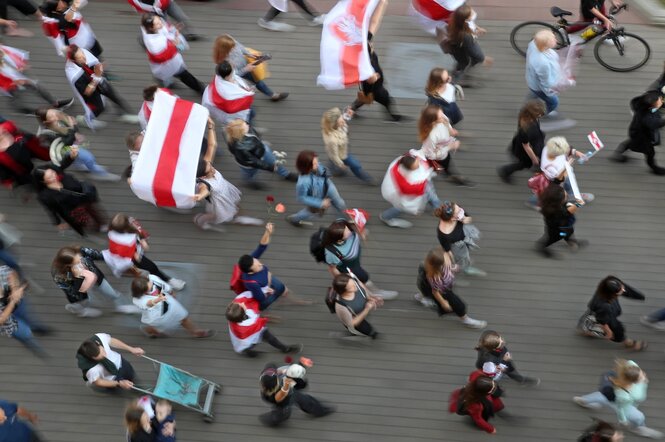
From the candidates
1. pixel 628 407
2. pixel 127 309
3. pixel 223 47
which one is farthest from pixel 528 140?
pixel 127 309

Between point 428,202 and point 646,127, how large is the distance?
276 centimetres

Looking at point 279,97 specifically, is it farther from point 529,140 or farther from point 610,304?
point 610,304

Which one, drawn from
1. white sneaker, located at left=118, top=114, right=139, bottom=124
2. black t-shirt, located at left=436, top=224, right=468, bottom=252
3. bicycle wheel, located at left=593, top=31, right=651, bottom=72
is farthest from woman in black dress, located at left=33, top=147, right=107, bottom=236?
bicycle wheel, located at left=593, top=31, right=651, bottom=72

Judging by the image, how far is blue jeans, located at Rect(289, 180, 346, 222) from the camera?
8586mm

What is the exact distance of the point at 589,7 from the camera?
33.6ft

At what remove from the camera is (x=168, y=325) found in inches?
310

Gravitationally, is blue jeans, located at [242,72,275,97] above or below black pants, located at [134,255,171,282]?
above

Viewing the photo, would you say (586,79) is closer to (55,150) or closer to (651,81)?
(651,81)

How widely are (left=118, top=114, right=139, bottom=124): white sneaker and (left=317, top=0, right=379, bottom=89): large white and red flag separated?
3057 millimetres

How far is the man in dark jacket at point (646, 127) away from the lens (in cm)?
855

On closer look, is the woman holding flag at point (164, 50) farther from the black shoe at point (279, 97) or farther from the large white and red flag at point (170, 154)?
the large white and red flag at point (170, 154)

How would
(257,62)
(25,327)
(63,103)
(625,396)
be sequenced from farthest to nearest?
(63,103) → (257,62) → (25,327) → (625,396)

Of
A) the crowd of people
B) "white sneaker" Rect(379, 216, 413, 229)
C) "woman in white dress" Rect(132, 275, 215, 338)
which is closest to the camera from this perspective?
the crowd of people

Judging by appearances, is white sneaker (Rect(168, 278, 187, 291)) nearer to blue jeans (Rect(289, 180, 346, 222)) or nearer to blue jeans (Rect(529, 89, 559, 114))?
blue jeans (Rect(289, 180, 346, 222))
